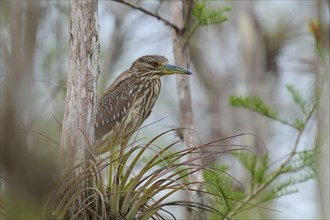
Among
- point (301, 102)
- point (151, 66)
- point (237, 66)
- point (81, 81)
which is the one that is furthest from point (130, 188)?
point (237, 66)

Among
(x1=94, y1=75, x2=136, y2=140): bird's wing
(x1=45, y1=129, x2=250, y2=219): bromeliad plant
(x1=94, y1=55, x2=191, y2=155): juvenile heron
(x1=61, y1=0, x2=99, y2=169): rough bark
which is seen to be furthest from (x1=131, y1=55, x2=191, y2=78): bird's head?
(x1=45, y1=129, x2=250, y2=219): bromeliad plant

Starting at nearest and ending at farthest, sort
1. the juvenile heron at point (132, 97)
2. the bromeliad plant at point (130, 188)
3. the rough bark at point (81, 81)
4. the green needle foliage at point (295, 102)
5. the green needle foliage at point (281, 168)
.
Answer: the bromeliad plant at point (130, 188) < the rough bark at point (81, 81) < the green needle foliage at point (281, 168) < the green needle foliage at point (295, 102) < the juvenile heron at point (132, 97)

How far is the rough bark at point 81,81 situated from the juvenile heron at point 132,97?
1.82m

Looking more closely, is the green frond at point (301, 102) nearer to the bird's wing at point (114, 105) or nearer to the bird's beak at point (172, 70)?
the bird's beak at point (172, 70)

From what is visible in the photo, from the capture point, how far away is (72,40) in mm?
3979

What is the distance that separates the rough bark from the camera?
381 centimetres

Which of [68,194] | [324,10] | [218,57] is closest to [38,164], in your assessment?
[68,194]

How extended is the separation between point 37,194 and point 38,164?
14cm

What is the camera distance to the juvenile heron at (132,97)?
19.5ft

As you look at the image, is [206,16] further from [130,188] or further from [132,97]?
[130,188]

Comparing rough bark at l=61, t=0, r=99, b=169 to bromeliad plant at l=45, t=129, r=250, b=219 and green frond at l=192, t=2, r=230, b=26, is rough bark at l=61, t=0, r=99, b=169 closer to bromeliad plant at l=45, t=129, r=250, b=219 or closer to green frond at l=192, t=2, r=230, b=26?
bromeliad plant at l=45, t=129, r=250, b=219

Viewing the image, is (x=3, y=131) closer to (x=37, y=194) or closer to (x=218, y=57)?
(x=37, y=194)

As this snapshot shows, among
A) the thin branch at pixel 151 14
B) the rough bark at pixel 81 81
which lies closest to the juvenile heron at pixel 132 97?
the thin branch at pixel 151 14

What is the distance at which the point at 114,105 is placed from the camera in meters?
6.20
